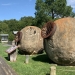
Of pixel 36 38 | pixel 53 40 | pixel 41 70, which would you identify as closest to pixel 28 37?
pixel 36 38

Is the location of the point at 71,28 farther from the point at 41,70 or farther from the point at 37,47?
the point at 37,47

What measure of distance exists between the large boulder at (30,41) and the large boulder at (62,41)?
6.33m

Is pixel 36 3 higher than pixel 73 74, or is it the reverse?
pixel 36 3

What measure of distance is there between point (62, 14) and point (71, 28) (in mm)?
41909

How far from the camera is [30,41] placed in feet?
64.2

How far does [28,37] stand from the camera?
1962 centimetres

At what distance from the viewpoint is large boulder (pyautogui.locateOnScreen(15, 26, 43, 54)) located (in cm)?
1955

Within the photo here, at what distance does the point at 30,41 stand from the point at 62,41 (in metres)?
7.47

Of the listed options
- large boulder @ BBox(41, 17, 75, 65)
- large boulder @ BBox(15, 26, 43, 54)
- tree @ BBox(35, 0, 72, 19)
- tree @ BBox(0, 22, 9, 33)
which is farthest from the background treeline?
large boulder @ BBox(41, 17, 75, 65)

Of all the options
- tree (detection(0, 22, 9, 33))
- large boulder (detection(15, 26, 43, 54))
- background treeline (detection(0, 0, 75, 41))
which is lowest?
large boulder (detection(15, 26, 43, 54))

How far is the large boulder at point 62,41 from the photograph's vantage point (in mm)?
12258

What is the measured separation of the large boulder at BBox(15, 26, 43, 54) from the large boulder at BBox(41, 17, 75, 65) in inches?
249

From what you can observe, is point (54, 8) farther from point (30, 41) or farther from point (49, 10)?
point (30, 41)

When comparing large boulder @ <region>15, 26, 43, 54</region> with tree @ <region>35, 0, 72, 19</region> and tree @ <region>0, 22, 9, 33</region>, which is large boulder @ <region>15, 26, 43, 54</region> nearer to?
tree @ <region>35, 0, 72, 19</region>
